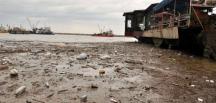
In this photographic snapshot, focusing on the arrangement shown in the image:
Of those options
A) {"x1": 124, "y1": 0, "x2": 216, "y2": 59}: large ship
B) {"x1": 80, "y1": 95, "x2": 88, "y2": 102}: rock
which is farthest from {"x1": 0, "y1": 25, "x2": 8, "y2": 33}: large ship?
{"x1": 80, "y1": 95, "x2": 88, "y2": 102}: rock

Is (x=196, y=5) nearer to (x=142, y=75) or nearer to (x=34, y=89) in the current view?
(x=142, y=75)

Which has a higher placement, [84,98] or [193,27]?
[193,27]

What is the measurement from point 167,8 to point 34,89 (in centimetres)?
1970

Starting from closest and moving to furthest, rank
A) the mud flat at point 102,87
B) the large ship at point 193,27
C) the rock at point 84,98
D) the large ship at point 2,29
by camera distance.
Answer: the rock at point 84,98 < the mud flat at point 102,87 < the large ship at point 193,27 < the large ship at point 2,29

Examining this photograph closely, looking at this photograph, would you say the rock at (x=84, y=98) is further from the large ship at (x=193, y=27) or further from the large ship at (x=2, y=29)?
the large ship at (x=2, y=29)

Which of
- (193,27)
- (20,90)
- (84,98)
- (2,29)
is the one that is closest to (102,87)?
(84,98)

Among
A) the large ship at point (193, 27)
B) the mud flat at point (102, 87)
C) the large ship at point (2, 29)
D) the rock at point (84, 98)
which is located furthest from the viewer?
the large ship at point (2, 29)

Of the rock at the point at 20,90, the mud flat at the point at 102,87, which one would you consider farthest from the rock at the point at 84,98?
the rock at the point at 20,90

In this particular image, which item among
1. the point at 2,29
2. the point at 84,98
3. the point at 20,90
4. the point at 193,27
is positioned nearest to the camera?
the point at 84,98

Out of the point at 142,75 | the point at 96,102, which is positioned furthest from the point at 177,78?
the point at 96,102

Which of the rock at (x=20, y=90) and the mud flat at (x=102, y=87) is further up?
the rock at (x=20, y=90)

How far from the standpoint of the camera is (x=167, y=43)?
23750 millimetres

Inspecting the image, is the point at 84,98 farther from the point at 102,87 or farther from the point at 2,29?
the point at 2,29

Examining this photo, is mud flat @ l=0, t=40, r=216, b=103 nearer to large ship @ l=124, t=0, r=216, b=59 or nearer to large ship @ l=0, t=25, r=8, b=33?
large ship @ l=124, t=0, r=216, b=59
